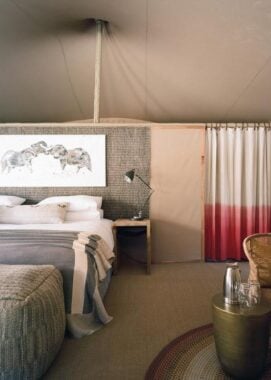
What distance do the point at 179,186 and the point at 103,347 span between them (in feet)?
7.31

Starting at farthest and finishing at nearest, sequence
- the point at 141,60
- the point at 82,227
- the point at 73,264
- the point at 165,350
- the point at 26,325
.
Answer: the point at 141,60 → the point at 82,227 → the point at 73,264 → the point at 165,350 → the point at 26,325

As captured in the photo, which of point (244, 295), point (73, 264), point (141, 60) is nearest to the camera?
point (244, 295)

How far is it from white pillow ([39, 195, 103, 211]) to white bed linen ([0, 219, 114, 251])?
25 cm

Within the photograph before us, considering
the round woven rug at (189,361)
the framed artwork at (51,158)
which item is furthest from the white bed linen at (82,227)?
the round woven rug at (189,361)

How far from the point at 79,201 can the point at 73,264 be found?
1.51 m

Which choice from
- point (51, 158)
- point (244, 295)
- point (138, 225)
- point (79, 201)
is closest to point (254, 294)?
point (244, 295)

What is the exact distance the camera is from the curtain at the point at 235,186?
373cm

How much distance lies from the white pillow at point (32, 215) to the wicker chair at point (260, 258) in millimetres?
1964

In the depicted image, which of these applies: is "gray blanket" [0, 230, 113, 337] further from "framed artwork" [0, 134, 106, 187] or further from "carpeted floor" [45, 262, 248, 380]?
"framed artwork" [0, 134, 106, 187]

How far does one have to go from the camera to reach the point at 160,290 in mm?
2891

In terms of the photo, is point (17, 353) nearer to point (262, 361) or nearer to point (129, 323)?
point (129, 323)

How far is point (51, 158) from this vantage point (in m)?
3.74

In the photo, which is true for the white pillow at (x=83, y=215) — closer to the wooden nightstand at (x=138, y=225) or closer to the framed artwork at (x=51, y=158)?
the wooden nightstand at (x=138, y=225)

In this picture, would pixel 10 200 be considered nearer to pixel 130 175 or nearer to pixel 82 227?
pixel 82 227
